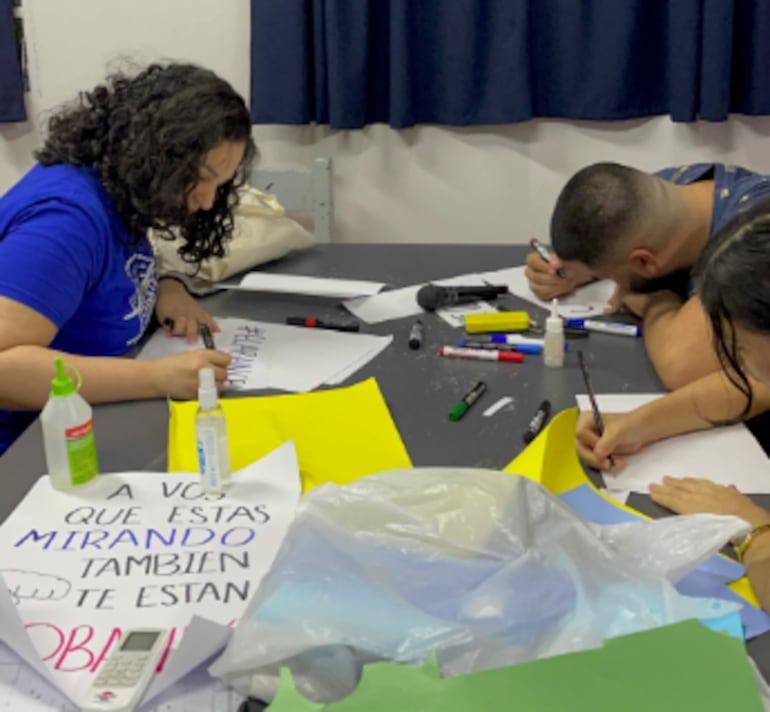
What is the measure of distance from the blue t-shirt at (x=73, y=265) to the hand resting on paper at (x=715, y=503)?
0.86m

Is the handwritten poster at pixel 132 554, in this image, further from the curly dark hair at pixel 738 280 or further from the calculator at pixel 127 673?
the curly dark hair at pixel 738 280

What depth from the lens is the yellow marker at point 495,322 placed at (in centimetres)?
159

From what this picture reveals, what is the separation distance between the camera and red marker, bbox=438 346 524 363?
1.46 m

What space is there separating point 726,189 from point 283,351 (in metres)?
0.87

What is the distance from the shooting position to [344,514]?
84 cm

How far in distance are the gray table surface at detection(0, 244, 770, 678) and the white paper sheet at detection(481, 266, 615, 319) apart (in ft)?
0.15

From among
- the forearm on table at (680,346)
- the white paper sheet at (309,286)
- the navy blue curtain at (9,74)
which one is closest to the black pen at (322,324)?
the white paper sheet at (309,286)

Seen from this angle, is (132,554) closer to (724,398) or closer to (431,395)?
(431,395)

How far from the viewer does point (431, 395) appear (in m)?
1.34

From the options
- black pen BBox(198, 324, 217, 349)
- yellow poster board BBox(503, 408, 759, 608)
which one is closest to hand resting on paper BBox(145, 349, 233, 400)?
black pen BBox(198, 324, 217, 349)

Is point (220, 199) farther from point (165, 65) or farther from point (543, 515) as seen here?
point (543, 515)

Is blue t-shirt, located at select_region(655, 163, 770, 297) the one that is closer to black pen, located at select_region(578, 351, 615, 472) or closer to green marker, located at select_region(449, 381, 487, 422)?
black pen, located at select_region(578, 351, 615, 472)

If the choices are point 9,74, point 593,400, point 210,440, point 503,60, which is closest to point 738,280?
point 593,400

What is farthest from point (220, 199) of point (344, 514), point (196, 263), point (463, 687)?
point (463, 687)
